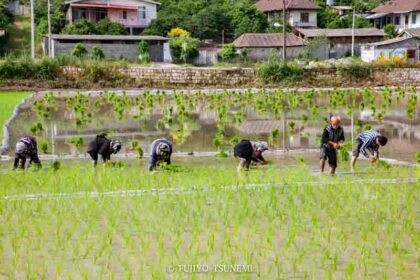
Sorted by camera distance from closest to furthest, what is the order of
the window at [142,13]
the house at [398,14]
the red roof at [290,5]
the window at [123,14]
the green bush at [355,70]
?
the green bush at [355,70]
the window at [123,14]
the window at [142,13]
the red roof at [290,5]
the house at [398,14]

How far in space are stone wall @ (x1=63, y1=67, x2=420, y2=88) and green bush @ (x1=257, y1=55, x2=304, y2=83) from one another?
42 centimetres

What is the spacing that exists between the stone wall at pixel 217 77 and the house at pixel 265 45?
982 centimetres

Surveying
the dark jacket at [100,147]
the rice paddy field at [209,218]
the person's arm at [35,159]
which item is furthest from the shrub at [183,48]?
the person's arm at [35,159]

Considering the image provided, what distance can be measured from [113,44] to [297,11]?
18.5m

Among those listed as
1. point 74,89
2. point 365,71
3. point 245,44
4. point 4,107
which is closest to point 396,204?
point 4,107

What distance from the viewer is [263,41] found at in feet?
163

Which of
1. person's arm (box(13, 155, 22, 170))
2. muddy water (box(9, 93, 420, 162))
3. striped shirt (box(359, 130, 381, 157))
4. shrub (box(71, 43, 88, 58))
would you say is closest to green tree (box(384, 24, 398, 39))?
A: shrub (box(71, 43, 88, 58))

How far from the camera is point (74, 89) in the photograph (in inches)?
1435

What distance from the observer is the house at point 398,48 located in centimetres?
4888

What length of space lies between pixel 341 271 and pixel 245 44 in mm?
42662

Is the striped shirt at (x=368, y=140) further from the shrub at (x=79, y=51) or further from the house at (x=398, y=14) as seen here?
the house at (x=398, y=14)

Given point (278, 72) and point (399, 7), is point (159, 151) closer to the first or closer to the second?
point (278, 72)

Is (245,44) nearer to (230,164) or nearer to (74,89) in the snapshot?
(74,89)

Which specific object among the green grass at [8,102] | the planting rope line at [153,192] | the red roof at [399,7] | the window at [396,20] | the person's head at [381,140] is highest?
the red roof at [399,7]
